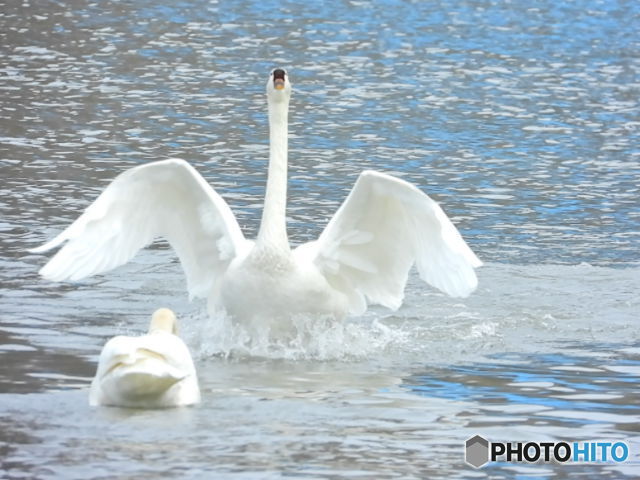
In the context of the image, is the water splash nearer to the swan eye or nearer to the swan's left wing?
the swan's left wing

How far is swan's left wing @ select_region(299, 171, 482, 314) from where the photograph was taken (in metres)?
9.61

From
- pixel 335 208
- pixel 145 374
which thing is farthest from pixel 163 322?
pixel 335 208

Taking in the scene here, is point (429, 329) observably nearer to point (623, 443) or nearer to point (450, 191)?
point (623, 443)

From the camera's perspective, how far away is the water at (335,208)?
8016 millimetres

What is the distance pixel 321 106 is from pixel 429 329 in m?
9.51

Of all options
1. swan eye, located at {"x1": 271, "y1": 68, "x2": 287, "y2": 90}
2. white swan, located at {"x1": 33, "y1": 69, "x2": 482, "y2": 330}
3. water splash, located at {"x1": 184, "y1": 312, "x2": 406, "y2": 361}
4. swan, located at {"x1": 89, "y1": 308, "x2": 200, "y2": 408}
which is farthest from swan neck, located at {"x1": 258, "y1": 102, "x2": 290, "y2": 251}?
swan, located at {"x1": 89, "y1": 308, "x2": 200, "y2": 408}

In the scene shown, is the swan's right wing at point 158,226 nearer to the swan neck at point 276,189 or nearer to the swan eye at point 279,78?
the swan neck at point 276,189

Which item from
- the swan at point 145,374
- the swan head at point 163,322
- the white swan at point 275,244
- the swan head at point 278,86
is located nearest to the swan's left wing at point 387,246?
the white swan at point 275,244

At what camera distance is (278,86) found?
10344mm

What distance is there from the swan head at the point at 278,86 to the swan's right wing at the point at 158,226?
2.36 feet

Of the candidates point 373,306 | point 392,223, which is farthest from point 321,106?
point 392,223

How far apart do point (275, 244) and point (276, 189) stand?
0.50 meters

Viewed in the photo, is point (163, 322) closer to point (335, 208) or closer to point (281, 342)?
point (281, 342)

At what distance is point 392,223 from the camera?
33.7ft
